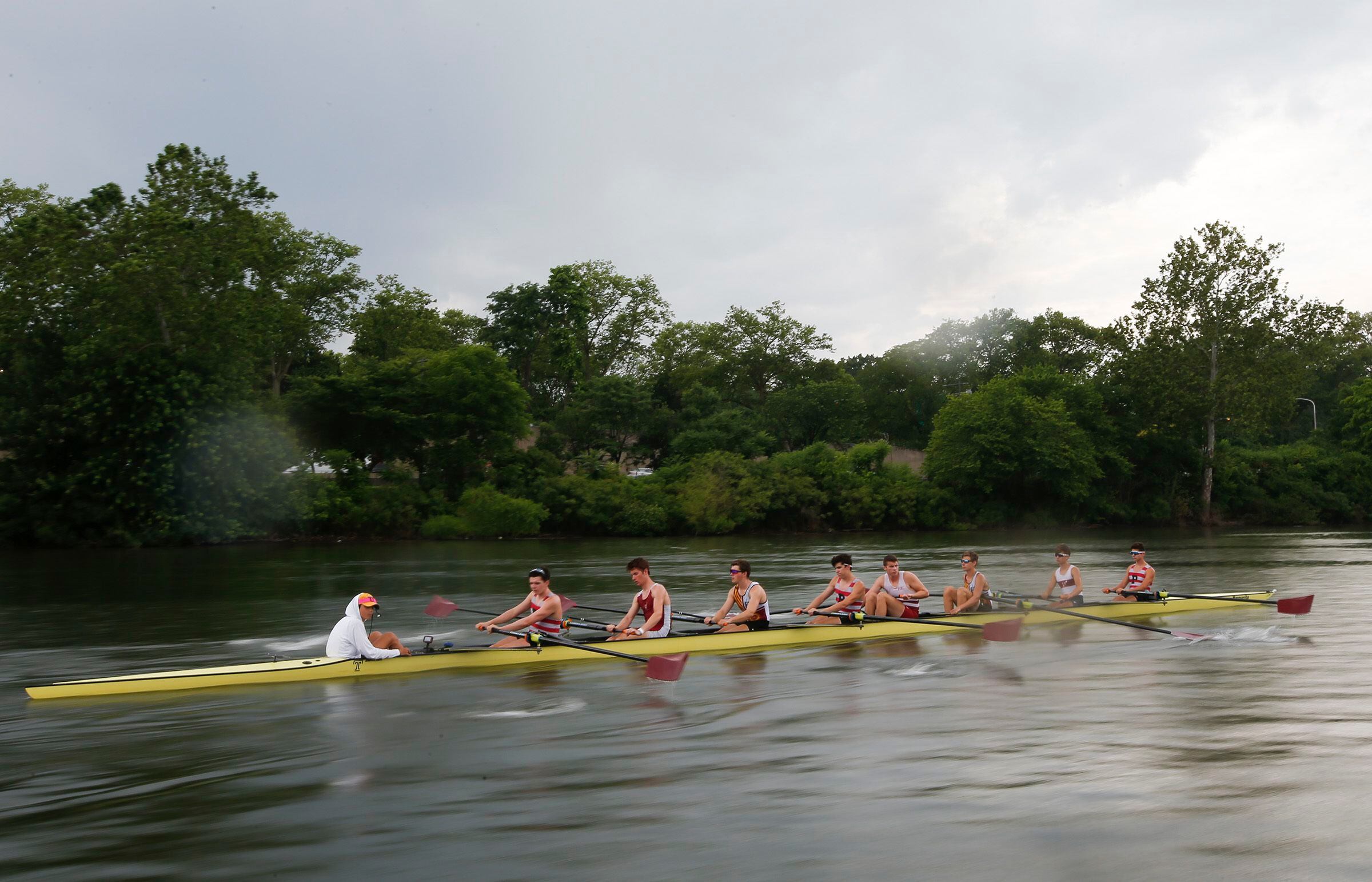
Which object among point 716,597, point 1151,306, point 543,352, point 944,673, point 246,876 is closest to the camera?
point 246,876

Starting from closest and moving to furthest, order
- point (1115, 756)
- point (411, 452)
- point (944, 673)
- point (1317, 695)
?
point (1115, 756) < point (1317, 695) < point (944, 673) < point (411, 452)

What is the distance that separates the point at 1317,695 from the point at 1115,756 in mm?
3888

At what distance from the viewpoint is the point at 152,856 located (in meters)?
6.30

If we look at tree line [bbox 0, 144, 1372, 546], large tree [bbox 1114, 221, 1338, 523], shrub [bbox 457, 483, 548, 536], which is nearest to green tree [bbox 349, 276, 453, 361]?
tree line [bbox 0, 144, 1372, 546]

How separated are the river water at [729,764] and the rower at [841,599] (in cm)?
Result: 65

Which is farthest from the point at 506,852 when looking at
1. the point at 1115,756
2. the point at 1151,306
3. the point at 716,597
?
the point at 1151,306

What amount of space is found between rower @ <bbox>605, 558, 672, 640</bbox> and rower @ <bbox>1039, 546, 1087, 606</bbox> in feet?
20.9

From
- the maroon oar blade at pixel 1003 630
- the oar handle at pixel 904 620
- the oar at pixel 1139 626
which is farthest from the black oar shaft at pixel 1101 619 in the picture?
the maroon oar blade at pixel 1003 630

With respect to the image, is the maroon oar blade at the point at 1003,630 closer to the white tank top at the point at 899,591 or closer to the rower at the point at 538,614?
the white tank top at the point at 899,591

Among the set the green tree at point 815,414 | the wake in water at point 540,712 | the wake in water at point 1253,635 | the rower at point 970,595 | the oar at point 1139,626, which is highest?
the green tree at point 815,414

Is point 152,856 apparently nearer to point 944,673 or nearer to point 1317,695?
point 944,673

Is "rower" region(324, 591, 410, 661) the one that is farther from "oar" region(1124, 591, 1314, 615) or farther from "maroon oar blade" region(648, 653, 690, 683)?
"oar" region(1124, 591, 1314, 615)

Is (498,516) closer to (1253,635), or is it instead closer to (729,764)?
(1253,635)

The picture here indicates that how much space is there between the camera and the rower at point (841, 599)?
14.7 m
